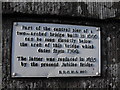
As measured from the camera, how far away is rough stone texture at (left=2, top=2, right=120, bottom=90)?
3.59 m

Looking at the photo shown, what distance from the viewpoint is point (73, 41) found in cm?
379

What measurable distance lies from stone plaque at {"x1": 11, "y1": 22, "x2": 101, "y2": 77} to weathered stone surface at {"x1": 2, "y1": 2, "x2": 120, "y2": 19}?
0.16m

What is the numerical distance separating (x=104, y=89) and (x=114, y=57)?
47cm

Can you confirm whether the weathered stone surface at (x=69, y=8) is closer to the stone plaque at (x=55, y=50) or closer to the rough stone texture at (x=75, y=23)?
the rough stone texture at (x=75, y=23)

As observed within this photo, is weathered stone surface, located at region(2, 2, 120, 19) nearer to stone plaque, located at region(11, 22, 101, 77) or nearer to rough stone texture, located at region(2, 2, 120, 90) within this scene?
rough stone texture, located at region(2, 2, 120, 90)

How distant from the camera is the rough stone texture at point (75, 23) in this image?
359 centimetres

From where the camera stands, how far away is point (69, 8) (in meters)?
3.81

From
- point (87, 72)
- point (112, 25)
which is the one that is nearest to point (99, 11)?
point (112, 25)

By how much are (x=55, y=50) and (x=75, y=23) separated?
18.3 inches

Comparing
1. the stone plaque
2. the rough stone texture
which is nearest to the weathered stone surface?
the rough stone texture

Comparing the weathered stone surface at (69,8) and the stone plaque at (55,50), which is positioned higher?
the weathered stone surface at (69,8)

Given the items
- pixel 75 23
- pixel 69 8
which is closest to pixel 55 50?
pixel 75 23

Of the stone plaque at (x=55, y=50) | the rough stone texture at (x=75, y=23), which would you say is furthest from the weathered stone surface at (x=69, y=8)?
the stone plaque at (x=55, y=50)

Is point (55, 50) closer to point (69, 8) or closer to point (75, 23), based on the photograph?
point (75, 23)
